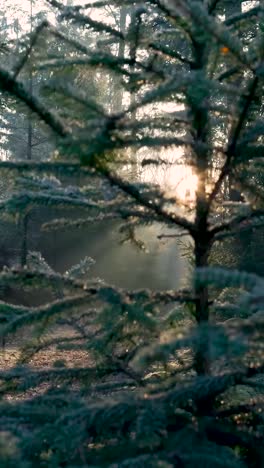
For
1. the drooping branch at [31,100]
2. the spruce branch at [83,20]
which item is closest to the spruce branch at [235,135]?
the drooping branch at [31,100]

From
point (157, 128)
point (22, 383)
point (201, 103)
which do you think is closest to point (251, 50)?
point (201, 103)

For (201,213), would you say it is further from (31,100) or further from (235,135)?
(31,100)

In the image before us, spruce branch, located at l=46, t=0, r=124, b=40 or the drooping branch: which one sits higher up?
spruce branch, located at l=46, t=0, r=124, b=40

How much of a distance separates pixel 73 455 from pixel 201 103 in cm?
143

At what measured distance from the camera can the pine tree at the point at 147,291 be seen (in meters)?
2.04

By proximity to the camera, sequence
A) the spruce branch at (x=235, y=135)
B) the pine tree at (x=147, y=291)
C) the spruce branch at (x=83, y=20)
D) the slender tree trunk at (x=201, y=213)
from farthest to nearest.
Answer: the spruce branch at (x=83, y=20) → the slender tree trunk at (x=201, y=213) → the spruce branch at (x=235, y=135) → the pine tree at (x=147, y=291)

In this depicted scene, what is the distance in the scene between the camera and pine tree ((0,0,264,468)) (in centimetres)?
204

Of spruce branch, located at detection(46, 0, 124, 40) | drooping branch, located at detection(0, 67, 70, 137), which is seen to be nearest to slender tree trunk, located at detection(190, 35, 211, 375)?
spruce branch, located at detection(46, 0, 124, 40)

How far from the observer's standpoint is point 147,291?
102 inches

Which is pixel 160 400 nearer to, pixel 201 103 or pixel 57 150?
pixel 57 150

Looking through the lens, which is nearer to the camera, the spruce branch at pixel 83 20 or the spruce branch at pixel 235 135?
the spruce branch at pixel 235 135

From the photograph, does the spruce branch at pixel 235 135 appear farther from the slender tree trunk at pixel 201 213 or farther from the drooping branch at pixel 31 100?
the drooping branch at pixel 31 100

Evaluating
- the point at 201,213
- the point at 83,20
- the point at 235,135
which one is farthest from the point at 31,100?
the point at 83,20

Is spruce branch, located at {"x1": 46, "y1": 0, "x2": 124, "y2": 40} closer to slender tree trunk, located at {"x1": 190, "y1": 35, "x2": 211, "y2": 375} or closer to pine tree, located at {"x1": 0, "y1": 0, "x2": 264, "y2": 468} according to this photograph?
pine tree, located at {"x1": 0, "y1": 0, "x2": 264, "y2": 468}
